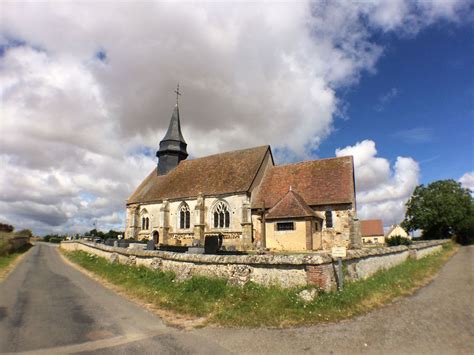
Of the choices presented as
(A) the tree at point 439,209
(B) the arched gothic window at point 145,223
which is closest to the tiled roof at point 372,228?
(A) the tree at point 439,209

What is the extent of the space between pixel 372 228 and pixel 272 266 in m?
69.5

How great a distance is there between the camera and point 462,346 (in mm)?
5871

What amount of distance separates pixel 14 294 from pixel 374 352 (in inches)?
457

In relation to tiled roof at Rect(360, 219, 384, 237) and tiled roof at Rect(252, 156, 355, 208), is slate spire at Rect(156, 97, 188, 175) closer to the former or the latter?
tiled roof at Rect(252, 156, 355, 208)

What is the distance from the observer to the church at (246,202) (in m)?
23.3

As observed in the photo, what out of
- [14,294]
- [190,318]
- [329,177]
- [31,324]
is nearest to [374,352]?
[190,318]

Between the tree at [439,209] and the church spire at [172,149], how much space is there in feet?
117

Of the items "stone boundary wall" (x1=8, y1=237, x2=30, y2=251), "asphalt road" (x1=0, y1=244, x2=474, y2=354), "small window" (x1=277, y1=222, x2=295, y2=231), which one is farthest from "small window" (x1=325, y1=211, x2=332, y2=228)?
"stone boundary wall" (x1=8, y1=237, x2=30, y2=251)

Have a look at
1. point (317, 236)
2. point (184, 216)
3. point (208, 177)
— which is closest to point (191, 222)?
point (184, 216)

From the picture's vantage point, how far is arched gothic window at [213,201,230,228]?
28.6 meters

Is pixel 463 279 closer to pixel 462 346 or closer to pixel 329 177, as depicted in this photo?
pixel 462 346

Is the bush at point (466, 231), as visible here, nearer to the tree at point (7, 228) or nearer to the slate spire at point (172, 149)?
the slate spire at point (172, 149)

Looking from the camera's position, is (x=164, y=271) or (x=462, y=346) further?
(x=164, y=271)

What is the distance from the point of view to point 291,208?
23.3 meters
